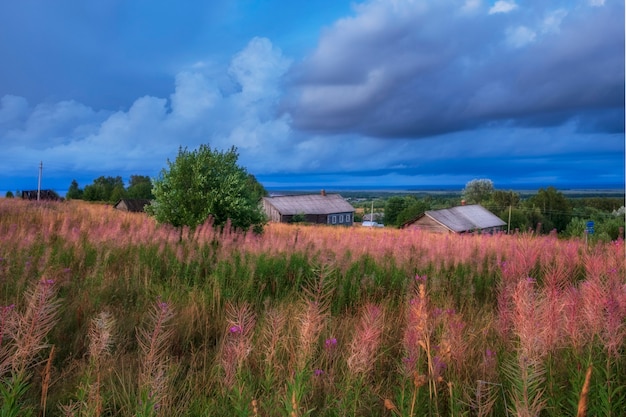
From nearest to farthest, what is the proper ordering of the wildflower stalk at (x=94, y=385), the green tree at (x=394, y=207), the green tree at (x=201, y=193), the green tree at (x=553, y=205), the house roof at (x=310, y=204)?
→ the wildflower stalk at (x=94, y=385), the green tree at (x=201, y=193), the house roof at (x=310, y=204), the green tree at (x=553, y=205), the green tree at (x=394, y=207)

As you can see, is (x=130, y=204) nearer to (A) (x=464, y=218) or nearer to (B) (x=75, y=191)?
(B) (x=75, y=191)

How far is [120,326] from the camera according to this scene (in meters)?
3.76

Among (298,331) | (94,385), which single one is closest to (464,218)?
(298,331)

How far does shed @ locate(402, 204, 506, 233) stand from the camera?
49300 millimetres

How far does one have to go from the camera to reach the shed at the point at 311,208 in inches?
2370

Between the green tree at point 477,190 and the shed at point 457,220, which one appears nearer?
the shed at point 457,220

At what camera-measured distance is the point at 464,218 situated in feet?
172

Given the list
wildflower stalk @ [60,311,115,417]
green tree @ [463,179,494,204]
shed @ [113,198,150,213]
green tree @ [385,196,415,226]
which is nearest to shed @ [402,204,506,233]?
green tree @ [385,196,415,226]

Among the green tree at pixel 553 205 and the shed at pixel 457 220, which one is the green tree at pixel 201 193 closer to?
the shed at pixel 457 220

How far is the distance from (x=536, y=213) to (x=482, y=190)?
29.3 meters

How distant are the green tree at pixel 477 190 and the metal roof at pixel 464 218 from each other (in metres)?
38.2

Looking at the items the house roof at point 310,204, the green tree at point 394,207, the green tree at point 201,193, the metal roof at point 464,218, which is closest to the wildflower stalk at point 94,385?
the green tree at point 201,193

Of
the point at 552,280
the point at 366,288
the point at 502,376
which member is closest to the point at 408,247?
the point at 366,288

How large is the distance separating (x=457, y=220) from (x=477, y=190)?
1912 inches
